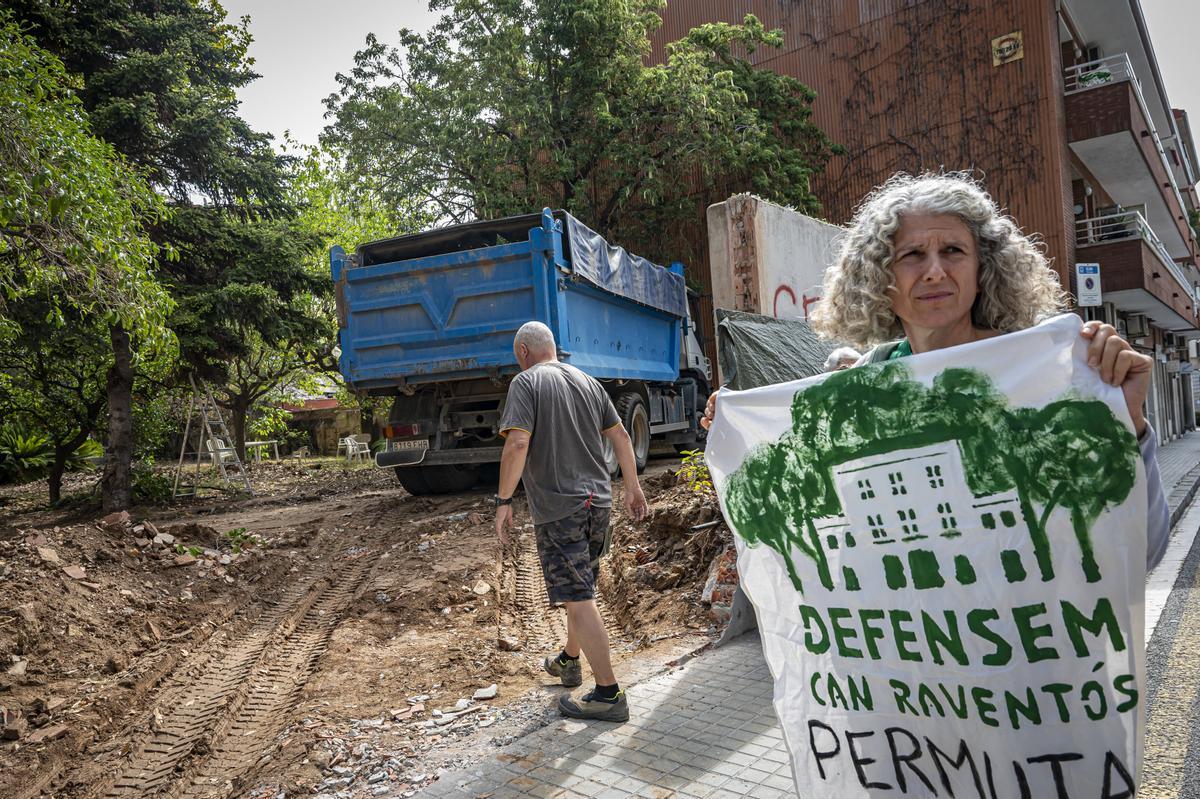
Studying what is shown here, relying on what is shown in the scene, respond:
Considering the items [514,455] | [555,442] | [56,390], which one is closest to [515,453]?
[514,455]

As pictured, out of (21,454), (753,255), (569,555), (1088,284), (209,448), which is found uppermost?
(1088,284)

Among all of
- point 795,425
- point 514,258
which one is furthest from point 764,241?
point 514,258

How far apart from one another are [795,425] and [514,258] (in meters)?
6.91

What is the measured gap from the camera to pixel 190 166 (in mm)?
12508

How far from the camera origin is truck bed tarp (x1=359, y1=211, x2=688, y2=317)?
29.1 ft

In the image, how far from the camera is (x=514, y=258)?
852 centimetres

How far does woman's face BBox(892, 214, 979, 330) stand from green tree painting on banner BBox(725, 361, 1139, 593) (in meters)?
0.16

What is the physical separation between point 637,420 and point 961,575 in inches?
370

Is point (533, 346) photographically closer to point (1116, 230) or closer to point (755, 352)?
point (755, 352)

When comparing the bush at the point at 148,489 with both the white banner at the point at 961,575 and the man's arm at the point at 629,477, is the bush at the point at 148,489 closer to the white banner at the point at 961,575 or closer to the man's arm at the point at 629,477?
the man's arm at the point at 629,477

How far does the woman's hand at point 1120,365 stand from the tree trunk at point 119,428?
41.3 ft

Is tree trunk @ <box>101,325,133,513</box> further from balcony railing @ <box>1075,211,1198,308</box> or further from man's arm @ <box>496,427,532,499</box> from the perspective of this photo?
balcony railing @ <box>1075,211,1198,308</box>

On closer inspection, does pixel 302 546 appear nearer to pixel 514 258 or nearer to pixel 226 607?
pixel 226 607

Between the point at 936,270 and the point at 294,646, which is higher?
the point at 936,270
